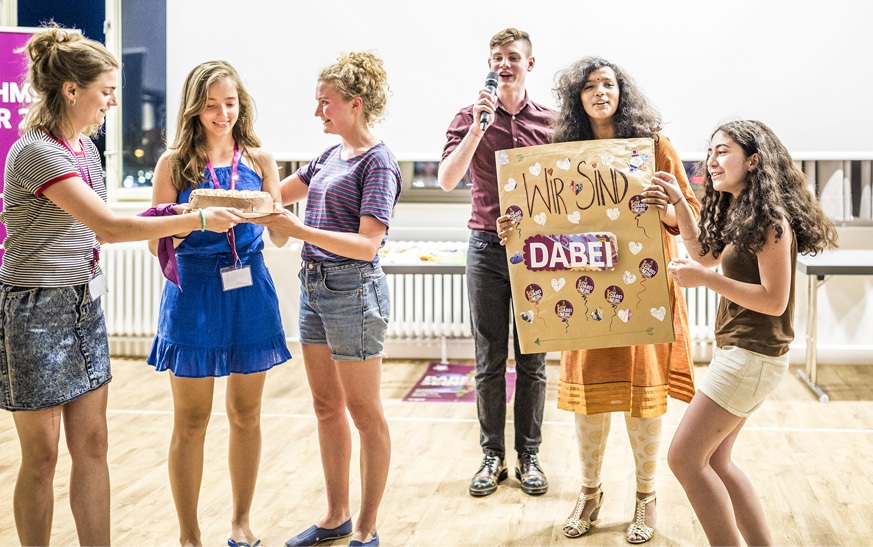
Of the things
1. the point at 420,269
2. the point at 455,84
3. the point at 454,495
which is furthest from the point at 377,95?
the point at 455,84

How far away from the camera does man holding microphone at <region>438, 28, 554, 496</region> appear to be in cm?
320

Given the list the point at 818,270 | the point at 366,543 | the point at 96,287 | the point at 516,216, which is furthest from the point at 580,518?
the point at 818,270

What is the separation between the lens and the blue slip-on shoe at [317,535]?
2730 millimetres

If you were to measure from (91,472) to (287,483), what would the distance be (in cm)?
124

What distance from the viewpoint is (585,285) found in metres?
2.51

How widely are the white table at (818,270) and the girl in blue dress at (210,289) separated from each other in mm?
3075

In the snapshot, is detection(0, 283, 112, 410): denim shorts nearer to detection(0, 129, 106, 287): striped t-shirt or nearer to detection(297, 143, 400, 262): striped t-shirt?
detection(0, 129, 106, 287): striped t-shirt

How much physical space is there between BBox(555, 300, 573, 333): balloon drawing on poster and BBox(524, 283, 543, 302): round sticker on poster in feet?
0.20

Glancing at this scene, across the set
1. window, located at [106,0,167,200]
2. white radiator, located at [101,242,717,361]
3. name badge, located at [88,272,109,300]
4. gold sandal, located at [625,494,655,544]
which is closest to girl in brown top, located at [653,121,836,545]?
gold sandal, located at [625,494,655,544]

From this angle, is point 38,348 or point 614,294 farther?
point 614,294

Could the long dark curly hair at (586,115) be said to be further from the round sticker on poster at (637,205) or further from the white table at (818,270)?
the white table at (818,270)

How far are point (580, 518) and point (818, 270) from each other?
2433mm

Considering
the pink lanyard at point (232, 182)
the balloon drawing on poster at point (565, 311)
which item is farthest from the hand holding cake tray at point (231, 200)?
the balloon drawing on poster at point (565, 311)

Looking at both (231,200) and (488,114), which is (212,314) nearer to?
(231,200)
